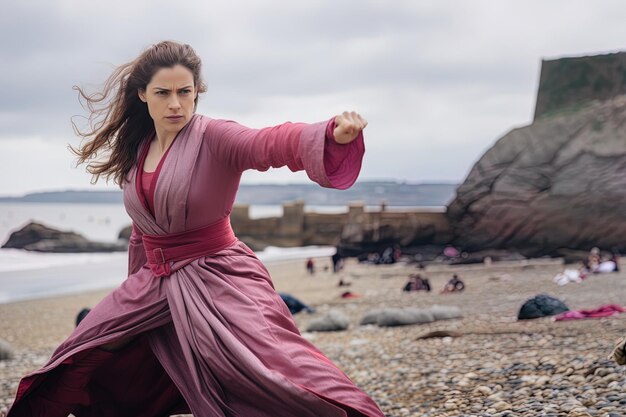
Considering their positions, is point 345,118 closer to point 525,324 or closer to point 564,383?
point 564,383

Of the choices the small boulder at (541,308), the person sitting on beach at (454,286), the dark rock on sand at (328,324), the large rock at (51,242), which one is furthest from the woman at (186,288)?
the large rock at (51,242)

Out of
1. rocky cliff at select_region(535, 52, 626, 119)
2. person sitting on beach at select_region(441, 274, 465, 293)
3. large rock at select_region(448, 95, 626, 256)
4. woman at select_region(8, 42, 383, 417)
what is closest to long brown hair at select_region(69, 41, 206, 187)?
woman at select_region(8, 42, 383, 417)

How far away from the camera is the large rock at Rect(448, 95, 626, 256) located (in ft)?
67.7

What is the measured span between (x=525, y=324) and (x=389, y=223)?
63.5 ft

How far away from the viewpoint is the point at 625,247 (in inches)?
802

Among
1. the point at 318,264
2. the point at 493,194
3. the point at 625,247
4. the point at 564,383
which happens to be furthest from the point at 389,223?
the point at 564,383

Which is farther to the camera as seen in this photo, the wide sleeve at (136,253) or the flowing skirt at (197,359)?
the wide sleeve at (136,253)

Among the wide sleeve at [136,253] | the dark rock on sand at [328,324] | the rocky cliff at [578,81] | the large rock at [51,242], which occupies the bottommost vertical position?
the large rock at [51,242]

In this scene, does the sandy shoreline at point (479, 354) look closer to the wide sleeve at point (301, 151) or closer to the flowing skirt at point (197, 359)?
the flowing skirt at point (197, 359)

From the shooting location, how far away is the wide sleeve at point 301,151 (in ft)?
10.9

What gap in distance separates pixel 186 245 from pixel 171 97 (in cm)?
68

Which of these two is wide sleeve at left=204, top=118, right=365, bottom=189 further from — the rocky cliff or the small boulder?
the rocky cliff

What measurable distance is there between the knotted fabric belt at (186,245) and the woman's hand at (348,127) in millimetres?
831

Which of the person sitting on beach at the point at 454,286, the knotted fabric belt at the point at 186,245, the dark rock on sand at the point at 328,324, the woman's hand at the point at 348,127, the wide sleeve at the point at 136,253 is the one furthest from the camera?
the person sitting on beach at the point at 454,286
